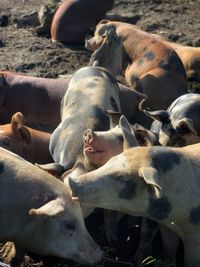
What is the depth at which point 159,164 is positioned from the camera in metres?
4.28

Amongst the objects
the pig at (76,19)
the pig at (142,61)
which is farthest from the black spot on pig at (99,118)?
the pig at (76,19)

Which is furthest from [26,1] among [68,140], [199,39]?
[68,140]

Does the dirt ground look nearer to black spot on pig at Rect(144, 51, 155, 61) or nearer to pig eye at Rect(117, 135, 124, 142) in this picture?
black spot on pig at Rect(144, 51, 155, 61)

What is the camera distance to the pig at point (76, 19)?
9328 mm

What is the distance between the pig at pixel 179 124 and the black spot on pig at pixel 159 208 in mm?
1105

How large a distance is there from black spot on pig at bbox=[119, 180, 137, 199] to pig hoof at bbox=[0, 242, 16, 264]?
1.03 m

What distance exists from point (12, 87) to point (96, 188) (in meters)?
3.38

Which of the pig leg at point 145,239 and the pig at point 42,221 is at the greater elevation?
the pig at point 42,221

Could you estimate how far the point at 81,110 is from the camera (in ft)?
19.3

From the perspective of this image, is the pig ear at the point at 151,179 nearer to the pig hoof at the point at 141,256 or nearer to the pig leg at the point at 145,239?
the pig leg at the point at 145,239

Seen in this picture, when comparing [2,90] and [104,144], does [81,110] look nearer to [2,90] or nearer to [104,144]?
[104,144]

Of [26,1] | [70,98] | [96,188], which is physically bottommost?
[26,1]

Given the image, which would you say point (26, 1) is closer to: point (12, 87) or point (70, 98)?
point (12, 87)

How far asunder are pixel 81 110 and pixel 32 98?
151 centimetres
